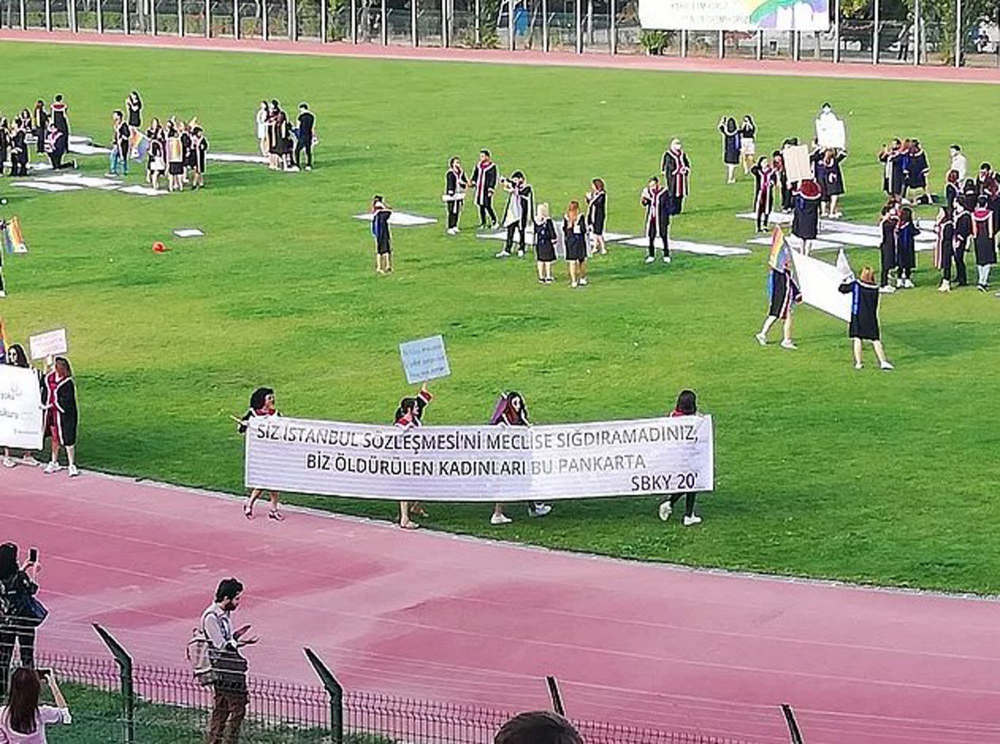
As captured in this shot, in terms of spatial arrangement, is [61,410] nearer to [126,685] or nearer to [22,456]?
[22,456]

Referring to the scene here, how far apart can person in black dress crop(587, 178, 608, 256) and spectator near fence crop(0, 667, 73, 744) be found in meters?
24.2

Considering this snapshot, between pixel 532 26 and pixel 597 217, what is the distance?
171 ft

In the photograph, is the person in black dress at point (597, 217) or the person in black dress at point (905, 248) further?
the person in black dress at point (597, 217)

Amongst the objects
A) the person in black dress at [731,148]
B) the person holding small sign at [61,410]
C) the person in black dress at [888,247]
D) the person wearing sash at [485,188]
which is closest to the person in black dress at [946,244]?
the person in black dress at [888,247]

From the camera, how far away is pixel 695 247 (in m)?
36.7

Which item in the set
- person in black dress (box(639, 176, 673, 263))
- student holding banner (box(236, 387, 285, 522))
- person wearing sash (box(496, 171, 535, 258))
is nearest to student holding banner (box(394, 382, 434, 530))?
student holding banner (box(236, 387, 285, 522))

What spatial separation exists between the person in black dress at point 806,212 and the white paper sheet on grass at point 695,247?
185 centimetres

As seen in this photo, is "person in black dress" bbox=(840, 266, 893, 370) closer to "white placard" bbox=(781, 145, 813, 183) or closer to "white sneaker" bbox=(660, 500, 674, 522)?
"white sneaker" bbox=(660, 500, 674, 522)

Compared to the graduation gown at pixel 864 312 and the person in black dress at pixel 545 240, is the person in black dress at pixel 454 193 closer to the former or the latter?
the person in black dress at pixel 545 240

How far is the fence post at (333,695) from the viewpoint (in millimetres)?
11879

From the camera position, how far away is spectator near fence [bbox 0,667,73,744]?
34.2 ft

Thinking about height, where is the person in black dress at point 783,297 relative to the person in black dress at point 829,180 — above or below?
below

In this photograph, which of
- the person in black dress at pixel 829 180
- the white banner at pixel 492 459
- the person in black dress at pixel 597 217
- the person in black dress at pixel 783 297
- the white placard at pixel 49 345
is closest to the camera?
the white banner at pixel 492 459

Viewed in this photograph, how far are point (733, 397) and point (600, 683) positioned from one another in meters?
10.1
